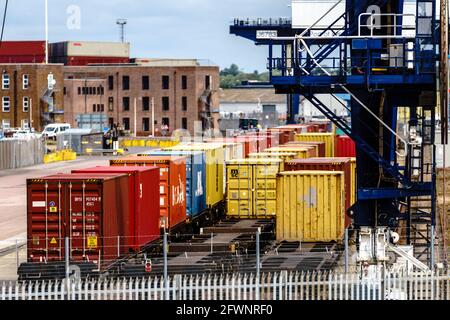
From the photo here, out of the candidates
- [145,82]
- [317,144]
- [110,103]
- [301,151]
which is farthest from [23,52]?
[301,151]

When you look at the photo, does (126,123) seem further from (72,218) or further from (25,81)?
(72,218)

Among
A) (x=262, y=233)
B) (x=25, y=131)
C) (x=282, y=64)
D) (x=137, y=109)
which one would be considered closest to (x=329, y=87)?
(x=282, y=64)

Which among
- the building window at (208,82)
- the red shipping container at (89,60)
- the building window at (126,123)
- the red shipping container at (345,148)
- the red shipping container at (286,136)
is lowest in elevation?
the red shipping container at (345,148)

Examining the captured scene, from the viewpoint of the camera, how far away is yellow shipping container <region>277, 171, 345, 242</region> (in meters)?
33.7

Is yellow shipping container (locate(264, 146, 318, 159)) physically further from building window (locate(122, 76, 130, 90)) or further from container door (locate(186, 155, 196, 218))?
building window (locate(122, 76, 130, 90))

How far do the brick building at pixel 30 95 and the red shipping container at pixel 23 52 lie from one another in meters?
23.2

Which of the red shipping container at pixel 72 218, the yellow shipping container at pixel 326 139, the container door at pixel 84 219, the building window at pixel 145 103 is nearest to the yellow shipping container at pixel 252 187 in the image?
the red shipping container at pixel 72 218

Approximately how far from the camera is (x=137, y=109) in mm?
160500

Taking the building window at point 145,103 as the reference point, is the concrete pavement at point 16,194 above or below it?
below

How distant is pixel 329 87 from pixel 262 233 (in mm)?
7029

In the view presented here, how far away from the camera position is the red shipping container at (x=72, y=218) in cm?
2983

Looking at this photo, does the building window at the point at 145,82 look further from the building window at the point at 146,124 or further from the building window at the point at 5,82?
the building window at the point at 5,82

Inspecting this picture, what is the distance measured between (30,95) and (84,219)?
122654mm
